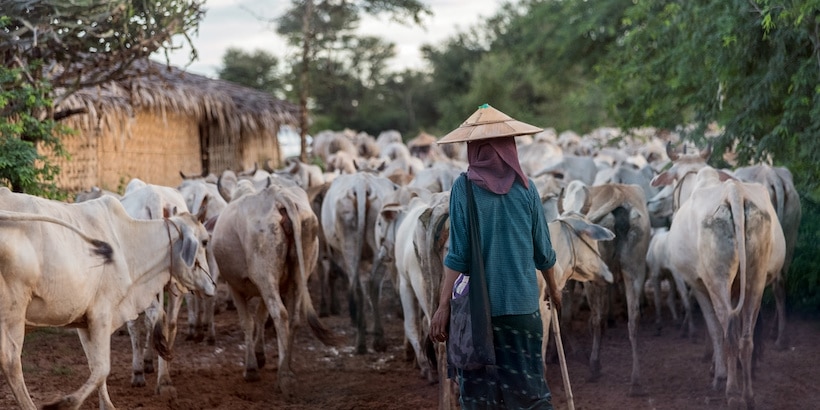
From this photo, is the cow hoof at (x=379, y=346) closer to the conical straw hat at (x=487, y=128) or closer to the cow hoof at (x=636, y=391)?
the cow hoof at (x=636, y=391)

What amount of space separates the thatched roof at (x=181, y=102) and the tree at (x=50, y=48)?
639mm

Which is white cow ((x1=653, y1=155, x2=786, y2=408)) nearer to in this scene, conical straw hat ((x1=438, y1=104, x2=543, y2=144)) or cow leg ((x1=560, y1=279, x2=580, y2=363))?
cow leg ((x1=560, y1=279, x2=580, y2=363))

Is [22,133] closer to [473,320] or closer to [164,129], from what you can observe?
[473,320]

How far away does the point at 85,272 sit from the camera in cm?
599

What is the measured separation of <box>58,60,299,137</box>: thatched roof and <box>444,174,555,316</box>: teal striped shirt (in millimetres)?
7599

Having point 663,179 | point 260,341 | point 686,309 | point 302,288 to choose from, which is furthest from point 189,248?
point 686,309

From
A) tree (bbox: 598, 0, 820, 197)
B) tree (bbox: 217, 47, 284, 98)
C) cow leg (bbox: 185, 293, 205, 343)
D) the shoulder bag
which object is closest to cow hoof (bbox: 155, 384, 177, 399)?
cow leg (bbox: 185, 293, 205, 343)

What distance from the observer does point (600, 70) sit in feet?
53.3

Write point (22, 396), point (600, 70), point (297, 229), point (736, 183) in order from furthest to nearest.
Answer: point (600, 70), point (297, 229), point (736, 183), point (22, 396)

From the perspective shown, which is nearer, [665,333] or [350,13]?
[665,333]

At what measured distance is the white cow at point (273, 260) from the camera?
27.0 ft

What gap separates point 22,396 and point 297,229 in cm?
303

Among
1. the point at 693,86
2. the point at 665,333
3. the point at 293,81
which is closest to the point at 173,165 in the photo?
the point at 693,86

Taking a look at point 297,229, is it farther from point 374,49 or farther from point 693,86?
point 374,49
